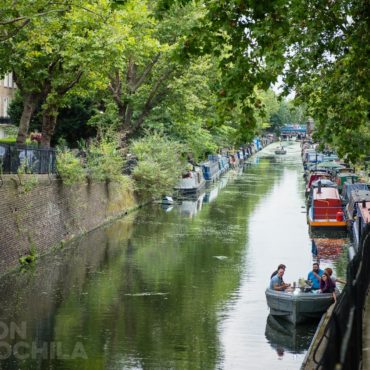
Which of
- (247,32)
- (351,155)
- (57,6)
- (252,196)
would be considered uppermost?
(57,6)

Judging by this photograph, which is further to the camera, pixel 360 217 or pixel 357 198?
pixel 357 198

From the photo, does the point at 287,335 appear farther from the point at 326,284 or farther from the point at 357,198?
the point at 357,198

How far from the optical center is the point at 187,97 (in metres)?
56.2

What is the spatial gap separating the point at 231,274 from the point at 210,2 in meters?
18.0

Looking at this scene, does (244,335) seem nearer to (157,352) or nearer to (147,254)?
(157,352)

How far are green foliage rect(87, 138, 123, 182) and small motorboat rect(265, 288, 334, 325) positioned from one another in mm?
21281

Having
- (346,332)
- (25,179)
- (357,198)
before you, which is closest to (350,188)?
(357,198)

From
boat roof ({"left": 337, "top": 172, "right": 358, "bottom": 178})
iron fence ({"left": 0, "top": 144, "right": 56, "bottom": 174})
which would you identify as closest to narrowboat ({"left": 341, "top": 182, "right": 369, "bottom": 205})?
boat roof ({"left": 337, "top": 172, "right": 358, "bottom": 178})

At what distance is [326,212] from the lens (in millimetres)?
48188

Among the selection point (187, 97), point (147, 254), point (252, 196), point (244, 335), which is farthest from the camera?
point (252, 196)

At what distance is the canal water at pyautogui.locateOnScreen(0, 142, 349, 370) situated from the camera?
22.0m

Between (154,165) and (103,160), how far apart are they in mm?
8659

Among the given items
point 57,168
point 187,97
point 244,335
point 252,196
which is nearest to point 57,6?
point 57,168

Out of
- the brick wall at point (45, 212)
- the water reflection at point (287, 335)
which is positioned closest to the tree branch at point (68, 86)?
the brick wall at point (45, 212)
